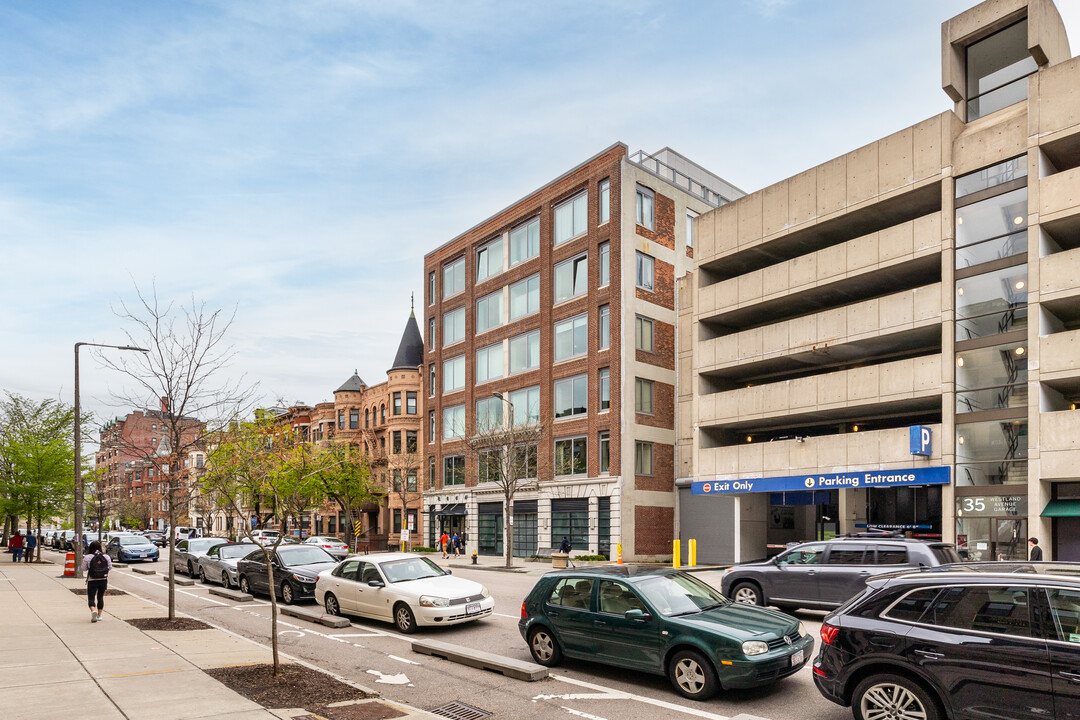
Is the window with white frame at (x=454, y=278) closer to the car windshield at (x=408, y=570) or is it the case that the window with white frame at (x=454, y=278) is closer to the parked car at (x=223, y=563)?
the parked car at (x=223, y=563)

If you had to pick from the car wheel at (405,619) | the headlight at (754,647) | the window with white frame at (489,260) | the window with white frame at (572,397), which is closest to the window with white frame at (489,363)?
the window with white frame at (489,260)

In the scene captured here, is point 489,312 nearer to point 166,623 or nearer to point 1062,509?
point 1062,509

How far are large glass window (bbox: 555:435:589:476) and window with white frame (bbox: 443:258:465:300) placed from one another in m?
15.3

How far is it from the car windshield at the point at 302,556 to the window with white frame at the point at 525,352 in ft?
88.6

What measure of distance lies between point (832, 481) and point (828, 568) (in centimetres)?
1930

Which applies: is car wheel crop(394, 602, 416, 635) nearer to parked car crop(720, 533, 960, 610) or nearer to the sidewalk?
the sidewalk

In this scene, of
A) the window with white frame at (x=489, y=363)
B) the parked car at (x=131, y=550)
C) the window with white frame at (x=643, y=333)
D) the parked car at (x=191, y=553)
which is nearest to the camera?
the parked car at (x=191, y=553)

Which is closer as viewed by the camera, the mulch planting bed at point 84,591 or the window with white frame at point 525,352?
the mulch planting bed at point 84,591

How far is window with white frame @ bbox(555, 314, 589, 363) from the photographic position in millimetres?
44625

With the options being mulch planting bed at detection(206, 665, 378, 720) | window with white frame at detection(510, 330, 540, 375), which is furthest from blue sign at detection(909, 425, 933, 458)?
mulch planting bed at detection(206, 665, 378, 720)

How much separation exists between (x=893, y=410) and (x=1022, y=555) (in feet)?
26.6

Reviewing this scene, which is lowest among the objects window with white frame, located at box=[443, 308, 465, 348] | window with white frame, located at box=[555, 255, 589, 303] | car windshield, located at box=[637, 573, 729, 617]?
car windshield, located at box=[637, 573, 729, 617]

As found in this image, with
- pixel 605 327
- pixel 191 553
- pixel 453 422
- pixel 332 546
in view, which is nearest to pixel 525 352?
pixel 605 327

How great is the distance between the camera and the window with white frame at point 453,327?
5534 centimetres
